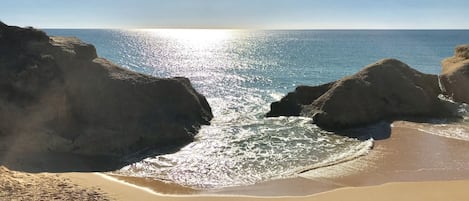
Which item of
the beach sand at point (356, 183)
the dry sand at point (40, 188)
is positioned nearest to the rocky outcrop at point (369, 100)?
the beach sand at point (356, 183)

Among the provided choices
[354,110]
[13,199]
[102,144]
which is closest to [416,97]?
[354,110]

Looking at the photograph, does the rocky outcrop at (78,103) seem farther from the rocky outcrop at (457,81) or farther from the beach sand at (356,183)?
the rocky outcrop at (457,81)

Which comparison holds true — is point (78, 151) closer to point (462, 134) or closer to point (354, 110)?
point (354, 110)

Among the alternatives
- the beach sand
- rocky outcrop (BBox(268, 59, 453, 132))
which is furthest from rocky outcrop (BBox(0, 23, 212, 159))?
rocky outcrop (BBox(268, 59, 453, 132))

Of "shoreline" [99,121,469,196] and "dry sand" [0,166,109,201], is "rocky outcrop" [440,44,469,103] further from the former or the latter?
"dry sand" [0,166,109,201]

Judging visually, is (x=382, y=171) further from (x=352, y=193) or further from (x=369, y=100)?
(x=369, y=100)

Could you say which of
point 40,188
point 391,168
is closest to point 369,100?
point 391,168
